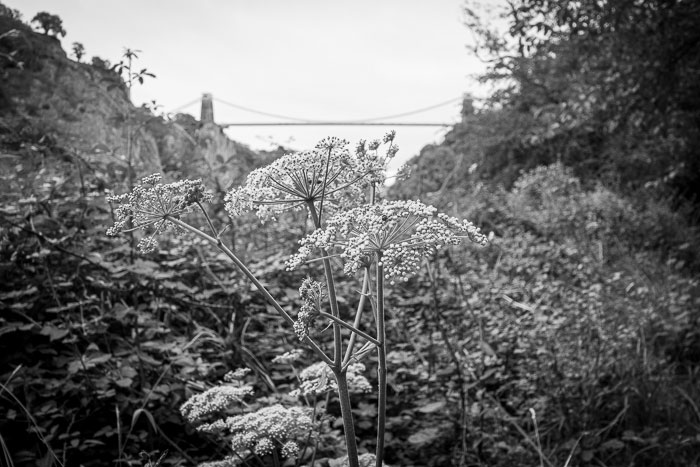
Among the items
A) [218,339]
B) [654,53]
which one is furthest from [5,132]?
[654,53]

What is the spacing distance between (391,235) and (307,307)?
0.70 ft

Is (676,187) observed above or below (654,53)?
below

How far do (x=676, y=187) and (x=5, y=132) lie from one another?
26.5 ft

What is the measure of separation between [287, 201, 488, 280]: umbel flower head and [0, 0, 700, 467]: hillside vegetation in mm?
213

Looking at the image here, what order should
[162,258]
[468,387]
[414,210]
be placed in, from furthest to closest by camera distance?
[162,258]
[468,387]
[414,210]

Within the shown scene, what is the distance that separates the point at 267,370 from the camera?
2.87 metres

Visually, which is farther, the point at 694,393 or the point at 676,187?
the point at 676,187

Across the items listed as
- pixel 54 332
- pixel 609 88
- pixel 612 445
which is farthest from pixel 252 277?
pixel 609 88

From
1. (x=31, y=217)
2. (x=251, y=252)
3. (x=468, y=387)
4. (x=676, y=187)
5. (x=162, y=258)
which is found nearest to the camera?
(x=31, y=217)

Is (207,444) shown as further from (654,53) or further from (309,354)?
(654,53)

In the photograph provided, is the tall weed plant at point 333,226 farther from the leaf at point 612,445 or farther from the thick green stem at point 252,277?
the leaf at point 612,445

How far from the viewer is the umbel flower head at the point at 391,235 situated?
3.51ft

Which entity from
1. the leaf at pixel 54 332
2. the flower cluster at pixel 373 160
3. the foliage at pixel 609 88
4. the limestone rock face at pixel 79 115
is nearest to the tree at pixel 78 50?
the limestone rock face at pixel 79 115

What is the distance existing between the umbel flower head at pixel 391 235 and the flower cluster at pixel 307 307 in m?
0.05
